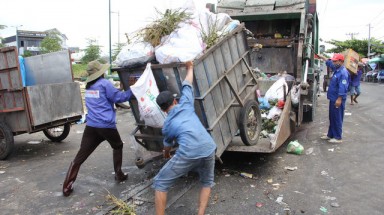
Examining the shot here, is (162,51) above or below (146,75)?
above

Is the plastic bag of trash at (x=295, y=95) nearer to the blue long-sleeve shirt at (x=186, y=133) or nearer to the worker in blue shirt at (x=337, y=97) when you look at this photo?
the worker in blue shirt at (x=337, y=97)

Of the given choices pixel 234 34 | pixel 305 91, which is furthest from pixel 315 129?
pixel 234 34

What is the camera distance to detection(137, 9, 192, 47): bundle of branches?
4000 millimetres

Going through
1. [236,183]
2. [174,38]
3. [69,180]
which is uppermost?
[174,38]

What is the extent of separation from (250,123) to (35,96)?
3.48 m

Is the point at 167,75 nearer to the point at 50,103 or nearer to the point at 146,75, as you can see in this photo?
the point at 146,75

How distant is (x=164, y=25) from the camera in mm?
4016

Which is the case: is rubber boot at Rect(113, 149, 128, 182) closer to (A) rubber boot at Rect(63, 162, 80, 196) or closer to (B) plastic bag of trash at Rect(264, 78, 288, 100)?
(A) rubber boot at Rect(63, 162, 80, 196)

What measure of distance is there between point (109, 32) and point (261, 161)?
1713cm

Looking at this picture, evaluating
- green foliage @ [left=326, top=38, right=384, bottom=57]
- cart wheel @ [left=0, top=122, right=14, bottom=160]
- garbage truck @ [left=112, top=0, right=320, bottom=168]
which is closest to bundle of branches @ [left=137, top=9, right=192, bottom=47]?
garbage truck @ [left=112, top=0, right=320, bottom=168]

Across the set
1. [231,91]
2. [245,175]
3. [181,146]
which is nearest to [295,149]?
[245,175]

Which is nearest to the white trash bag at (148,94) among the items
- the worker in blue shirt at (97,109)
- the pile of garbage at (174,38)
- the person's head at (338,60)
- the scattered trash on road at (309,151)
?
the pile of garbage at (174,38)

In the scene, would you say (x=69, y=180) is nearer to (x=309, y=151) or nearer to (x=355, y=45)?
(x=309, y=151)

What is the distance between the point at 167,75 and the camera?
378 cm
